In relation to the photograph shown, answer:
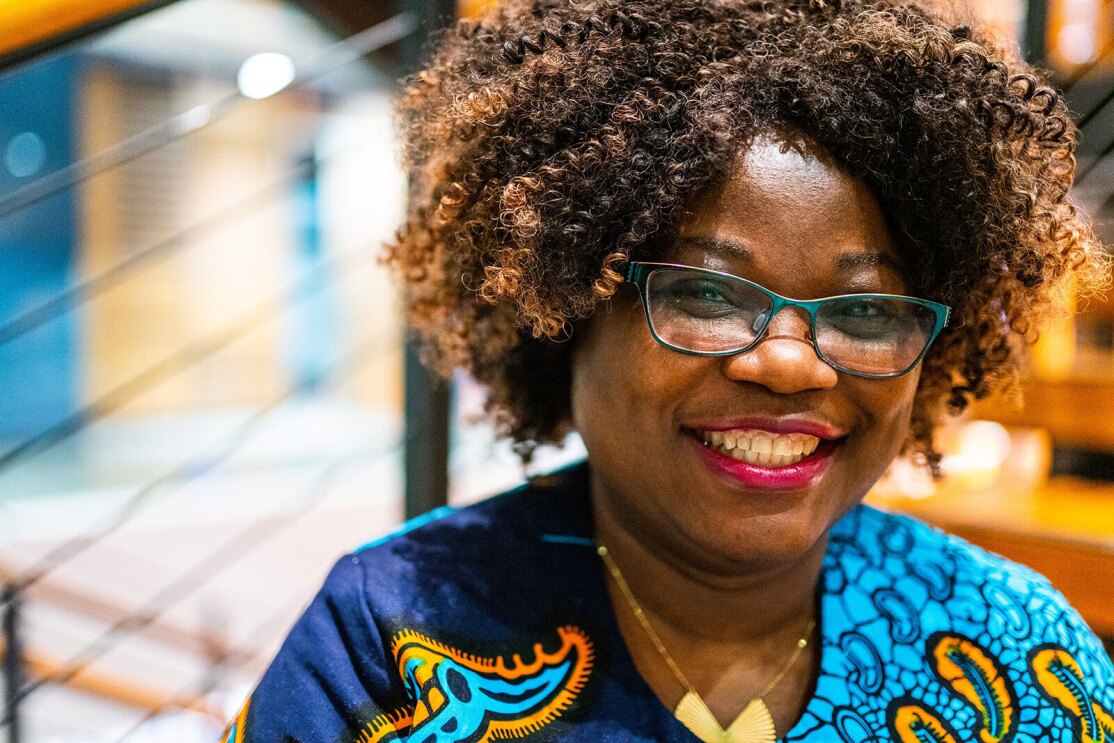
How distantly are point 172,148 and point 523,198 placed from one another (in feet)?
16.9

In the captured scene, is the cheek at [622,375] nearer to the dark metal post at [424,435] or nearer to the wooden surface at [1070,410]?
the dark metal post at [424,435]

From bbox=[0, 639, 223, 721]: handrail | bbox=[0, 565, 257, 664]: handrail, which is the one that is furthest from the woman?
bbox=[0, 639, 223, 721]: handrail

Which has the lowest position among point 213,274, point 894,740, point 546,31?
point 213,274

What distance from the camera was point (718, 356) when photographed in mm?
875

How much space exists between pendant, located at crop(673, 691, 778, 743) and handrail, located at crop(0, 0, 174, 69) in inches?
37.4

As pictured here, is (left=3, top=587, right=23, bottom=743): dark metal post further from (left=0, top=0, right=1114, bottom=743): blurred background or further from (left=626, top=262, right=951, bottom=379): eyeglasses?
(left=626, top=262, right=951, bottom=379): eyeglasses

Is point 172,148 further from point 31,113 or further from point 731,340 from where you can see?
point 731,340

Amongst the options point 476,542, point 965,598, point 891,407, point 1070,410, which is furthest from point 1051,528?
point 476,542

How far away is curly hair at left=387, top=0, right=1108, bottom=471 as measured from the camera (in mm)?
897

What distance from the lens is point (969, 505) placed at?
182 centimetres

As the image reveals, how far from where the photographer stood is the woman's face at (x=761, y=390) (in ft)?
2.85

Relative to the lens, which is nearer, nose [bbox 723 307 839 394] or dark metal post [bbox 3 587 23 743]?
nose [bbox 723 307 839 394]

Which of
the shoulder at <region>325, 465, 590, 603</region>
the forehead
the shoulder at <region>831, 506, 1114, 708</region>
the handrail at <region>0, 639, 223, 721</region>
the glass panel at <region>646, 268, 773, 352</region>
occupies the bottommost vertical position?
the handrail at <region>0, 639, 223, 721</region>

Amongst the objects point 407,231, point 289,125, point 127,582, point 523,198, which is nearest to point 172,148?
point 289,125
